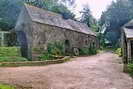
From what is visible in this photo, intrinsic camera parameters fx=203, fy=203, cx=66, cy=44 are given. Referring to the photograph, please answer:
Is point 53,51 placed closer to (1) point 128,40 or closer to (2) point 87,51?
(2) point 87,51

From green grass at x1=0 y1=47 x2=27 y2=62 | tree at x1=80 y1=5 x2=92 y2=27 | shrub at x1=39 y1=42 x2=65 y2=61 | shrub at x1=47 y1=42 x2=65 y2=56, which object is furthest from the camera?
tree at x1=80 y1=5 x2=92 y2=27

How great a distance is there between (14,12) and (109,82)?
1264 inches

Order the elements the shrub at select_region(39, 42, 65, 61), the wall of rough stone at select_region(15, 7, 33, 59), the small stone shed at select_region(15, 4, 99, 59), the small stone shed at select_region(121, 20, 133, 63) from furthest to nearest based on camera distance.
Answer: the wall of rough stone at select_region(15, 7, 33, 59)
the small stone shed at select_region(15, 4, 99, 59)
the shrub at select_region(39, 42, 65, 61)
the small stone shed at select_region(121, 20, 133, 63)

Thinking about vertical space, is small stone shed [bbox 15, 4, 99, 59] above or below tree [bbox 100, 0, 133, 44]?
below

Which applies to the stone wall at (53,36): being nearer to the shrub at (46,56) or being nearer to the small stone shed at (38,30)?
the small stone shed at (38,30)

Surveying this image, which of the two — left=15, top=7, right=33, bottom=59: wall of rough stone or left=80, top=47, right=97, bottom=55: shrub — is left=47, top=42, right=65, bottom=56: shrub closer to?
left=15, top=7, right=33, bottom=59: wall of rough stone

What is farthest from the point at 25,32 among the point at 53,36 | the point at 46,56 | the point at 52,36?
the point at 46,56

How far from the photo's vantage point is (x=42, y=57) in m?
21.2

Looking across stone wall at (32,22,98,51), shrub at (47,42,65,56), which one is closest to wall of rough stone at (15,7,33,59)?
stone wall at (32,22,98,51)

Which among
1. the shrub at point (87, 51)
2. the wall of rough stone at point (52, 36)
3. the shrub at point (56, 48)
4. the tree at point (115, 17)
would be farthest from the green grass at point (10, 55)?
the tree at point (115, 17)

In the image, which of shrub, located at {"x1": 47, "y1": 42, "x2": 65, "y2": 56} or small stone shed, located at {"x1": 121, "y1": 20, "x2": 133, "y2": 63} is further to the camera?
shrub, located at {"x1": 47, "y1": 42, "x2": 65, "y2": 56}

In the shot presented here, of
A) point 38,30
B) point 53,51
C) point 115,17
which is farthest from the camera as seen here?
point 115,17

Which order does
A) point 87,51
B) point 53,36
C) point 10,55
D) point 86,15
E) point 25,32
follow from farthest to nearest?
point 86,15
point 87,51
point 53,36
point 25,32
point 10,55

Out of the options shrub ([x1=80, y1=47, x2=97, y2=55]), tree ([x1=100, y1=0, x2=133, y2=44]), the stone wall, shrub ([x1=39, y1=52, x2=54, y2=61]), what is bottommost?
shrub ([x1=39, y1=52, x2=54, y2=61])
